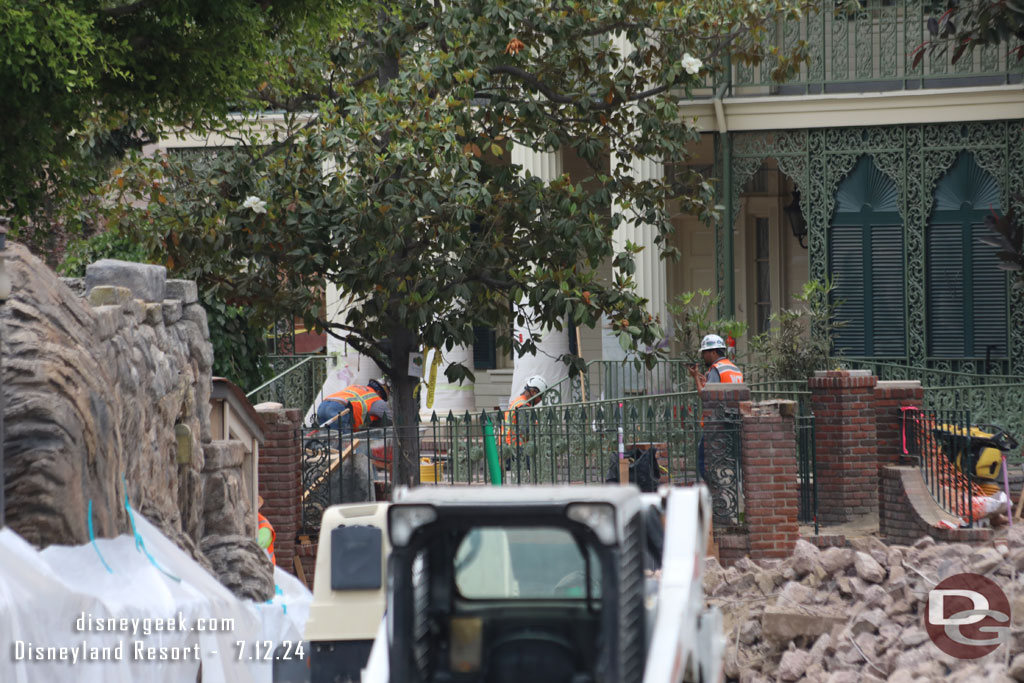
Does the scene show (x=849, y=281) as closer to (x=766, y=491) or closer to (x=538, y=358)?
(x=538, y=358)

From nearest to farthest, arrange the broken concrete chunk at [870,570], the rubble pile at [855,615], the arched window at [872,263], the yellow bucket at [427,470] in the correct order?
the rubble pile at [855,615] < the broken concrete chunk at [870,570] < the yellow bucket at [427,470] < the arched window at [872,263]

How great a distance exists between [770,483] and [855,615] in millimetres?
2747

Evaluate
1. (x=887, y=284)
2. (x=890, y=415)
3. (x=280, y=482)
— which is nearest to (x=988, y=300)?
(x=887, y=284)

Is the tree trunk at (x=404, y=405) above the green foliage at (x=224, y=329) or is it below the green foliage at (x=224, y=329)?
below

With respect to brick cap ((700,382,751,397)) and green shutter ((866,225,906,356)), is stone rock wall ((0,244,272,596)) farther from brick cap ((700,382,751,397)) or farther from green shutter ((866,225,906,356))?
green shutter ((866,225,906,356))

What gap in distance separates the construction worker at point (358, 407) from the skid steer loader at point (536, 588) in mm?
8433

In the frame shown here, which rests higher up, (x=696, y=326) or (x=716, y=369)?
(x=696, y=326)

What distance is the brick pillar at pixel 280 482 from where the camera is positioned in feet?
38.3

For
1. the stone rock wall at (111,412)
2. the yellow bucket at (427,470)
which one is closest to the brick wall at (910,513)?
the yellow bucket at (427,470)

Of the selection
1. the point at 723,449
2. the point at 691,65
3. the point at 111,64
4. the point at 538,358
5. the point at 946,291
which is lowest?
the point at 723,449

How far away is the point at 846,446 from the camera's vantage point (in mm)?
12266

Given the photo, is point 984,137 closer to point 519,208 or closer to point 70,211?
point 519,208

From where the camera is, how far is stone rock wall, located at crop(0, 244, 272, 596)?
622 cm

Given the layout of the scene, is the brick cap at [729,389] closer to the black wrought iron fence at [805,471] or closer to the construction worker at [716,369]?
the construction worker at [716,369]
